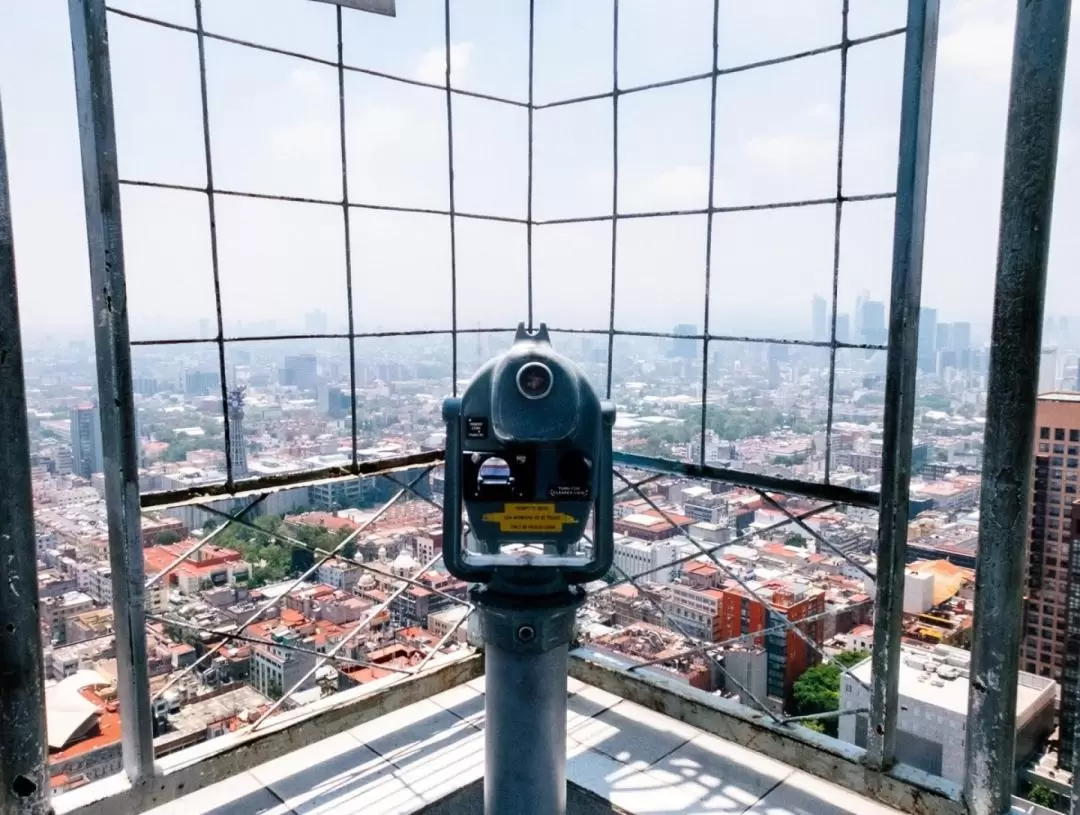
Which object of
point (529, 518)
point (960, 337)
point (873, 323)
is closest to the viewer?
point (529, 518)

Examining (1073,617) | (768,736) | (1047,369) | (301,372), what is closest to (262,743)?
(301,372)

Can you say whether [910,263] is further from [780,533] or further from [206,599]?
[206,599]

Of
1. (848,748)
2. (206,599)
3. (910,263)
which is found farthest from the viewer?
(206,599)

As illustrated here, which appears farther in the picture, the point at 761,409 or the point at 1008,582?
the point at 761,409

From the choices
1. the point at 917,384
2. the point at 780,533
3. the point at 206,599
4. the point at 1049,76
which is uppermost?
the point at 1049,76

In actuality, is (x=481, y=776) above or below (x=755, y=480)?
below

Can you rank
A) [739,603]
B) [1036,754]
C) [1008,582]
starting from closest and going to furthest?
[1008,582], [1036,754], [739,603]

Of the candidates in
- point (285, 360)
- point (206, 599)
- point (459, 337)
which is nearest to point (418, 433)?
point (459, 337)

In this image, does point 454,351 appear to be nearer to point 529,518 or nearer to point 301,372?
point 301,372
